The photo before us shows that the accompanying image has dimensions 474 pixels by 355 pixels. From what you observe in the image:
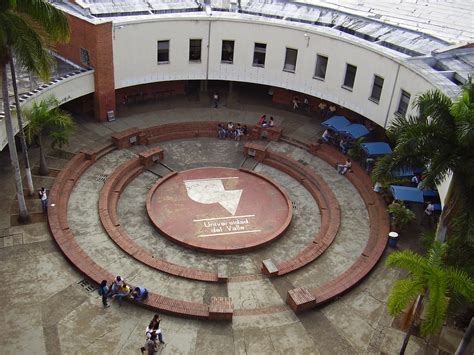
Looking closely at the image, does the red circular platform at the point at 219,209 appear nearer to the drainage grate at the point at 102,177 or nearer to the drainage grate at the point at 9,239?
the drainage grate at the point at 102,177

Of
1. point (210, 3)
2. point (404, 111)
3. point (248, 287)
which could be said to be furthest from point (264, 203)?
point (210, 3)

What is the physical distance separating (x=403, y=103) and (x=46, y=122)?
20746mm

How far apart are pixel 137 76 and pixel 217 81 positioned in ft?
25.4

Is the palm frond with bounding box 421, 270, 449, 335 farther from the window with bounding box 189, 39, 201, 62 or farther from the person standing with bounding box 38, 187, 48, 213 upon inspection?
the window with bounding box 189, 39, 201, 62

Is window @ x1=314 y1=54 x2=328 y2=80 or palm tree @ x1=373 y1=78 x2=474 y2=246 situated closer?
palm tree @ x1=373 y1=78 x2=474 y2=246

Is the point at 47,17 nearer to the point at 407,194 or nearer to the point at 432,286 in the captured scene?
the point at 432,286

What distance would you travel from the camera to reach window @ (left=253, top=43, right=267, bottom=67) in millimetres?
36969

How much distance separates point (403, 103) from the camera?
31.3 m

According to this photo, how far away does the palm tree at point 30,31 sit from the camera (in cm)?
2053

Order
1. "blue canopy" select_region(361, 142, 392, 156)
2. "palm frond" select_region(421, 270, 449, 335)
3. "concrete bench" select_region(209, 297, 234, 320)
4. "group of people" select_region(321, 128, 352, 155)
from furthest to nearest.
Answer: "group of people" select_region(321, 128, 352, 155), "blue canopy" select_region(361, 142, 392, 156), "concrete bench" select_region(209, 297, 234, 320), "palm frond" select_region(421, 270, 449, 335)

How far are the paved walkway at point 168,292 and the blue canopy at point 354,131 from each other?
11.5 ft

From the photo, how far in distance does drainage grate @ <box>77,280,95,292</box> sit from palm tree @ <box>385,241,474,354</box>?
13.0 meters

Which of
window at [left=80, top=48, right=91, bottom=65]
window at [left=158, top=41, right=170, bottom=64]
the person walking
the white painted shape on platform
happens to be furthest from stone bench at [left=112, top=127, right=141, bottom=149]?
the person walking

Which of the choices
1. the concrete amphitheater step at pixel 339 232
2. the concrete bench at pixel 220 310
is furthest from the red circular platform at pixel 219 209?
the concrete bench at pixel 220 310
